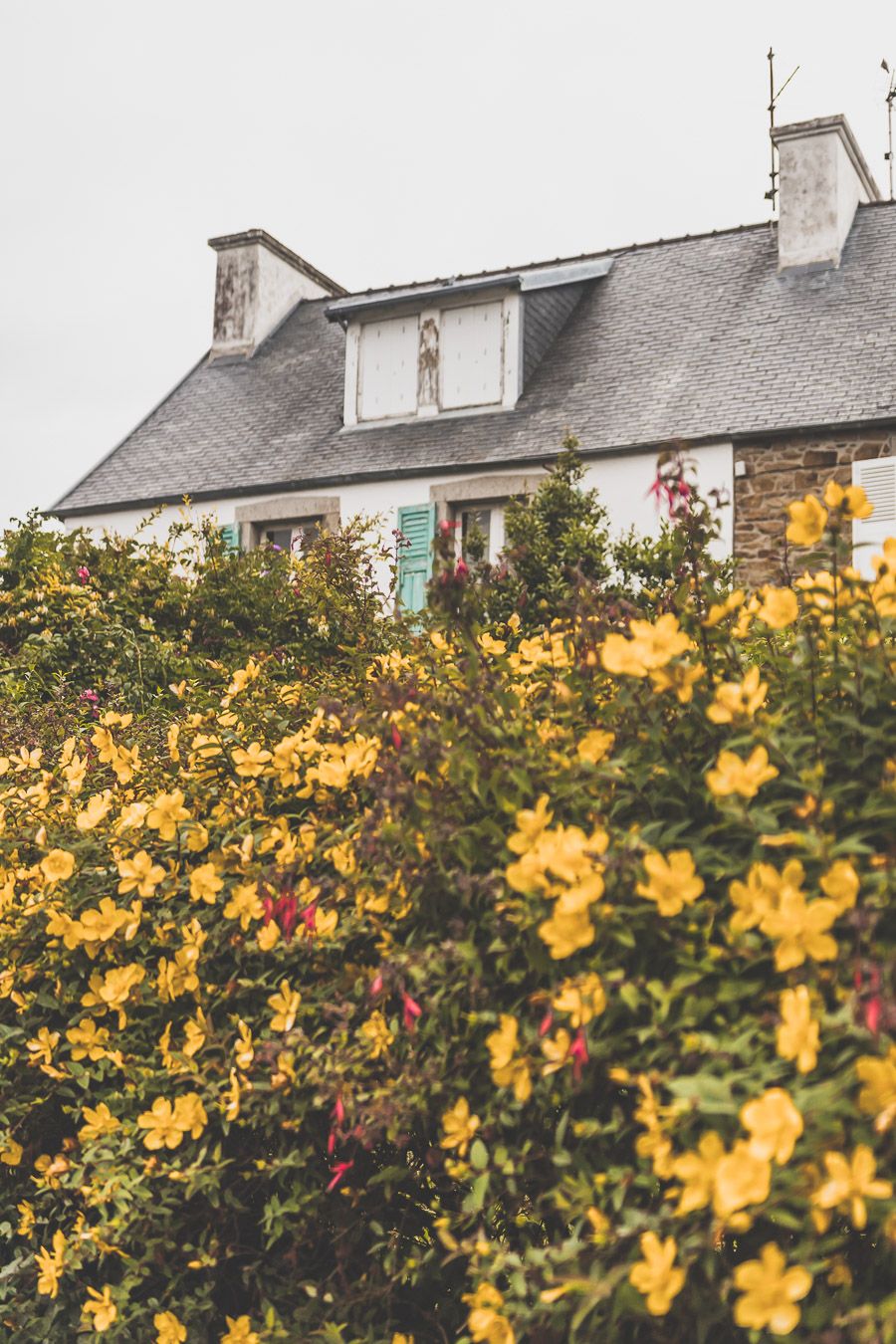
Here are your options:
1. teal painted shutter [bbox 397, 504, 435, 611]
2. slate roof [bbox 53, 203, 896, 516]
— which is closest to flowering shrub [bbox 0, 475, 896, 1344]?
slate roof [bbox 53, 203, 896, 516]

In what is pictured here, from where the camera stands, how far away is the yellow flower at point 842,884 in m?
1.58

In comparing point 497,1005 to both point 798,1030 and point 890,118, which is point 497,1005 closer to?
point 798,1030

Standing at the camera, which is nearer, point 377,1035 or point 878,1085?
point 878,1085

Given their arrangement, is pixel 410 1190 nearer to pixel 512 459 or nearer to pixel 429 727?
pixel 429 727

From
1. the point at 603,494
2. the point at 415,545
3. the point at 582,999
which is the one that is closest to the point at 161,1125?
the point at 582,999

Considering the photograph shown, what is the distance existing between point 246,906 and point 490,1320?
84 cm

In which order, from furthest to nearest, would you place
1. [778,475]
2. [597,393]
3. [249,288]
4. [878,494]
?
[249,288] < [597,393] < [778,475] < [878,494]

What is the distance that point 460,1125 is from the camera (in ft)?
6.35

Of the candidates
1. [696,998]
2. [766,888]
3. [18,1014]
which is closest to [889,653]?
[766,888]

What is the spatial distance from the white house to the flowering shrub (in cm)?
1024

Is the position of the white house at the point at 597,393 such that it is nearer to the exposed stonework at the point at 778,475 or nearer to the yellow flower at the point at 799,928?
the exposed stonework at the point at 778,475

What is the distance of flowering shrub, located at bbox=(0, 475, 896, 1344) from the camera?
1.58 m

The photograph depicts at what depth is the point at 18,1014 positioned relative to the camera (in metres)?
2.69

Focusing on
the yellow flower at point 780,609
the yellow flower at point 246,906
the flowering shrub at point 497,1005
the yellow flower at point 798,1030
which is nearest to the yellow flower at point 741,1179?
the flowering shrub at point 497,1005
